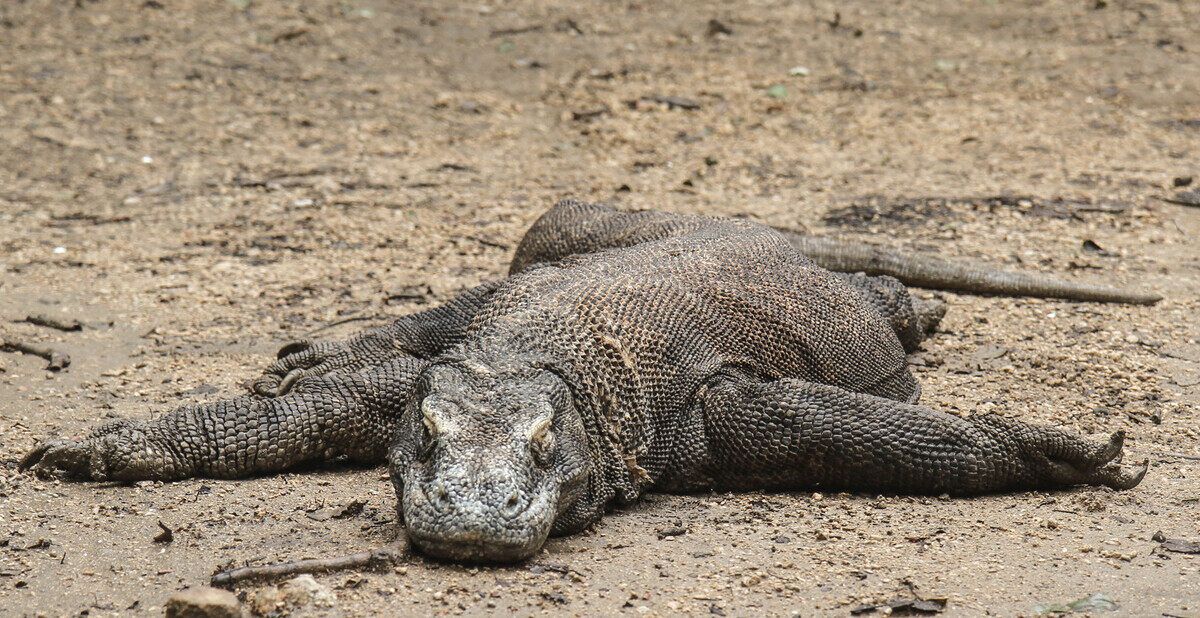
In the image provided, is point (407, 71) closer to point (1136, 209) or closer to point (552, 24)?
point (552, 24)

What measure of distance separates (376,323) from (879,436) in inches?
114

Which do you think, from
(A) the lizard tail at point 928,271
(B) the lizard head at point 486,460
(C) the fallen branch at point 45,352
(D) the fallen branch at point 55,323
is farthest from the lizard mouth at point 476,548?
(A) the lizard tail at point 928,271

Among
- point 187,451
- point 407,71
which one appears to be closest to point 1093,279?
point 187,451

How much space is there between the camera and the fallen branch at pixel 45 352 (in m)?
6.08

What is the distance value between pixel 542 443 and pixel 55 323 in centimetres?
348

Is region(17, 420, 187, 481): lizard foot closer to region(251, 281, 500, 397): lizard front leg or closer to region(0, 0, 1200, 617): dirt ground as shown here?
region(0, 0, 1200, 617): dirt ground

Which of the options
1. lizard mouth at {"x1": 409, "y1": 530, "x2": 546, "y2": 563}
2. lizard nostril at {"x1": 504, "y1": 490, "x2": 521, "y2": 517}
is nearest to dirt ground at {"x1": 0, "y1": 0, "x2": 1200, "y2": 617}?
lizard mouth at {"x1": 409, "y1": 530, "x2": 546, "y2": 563}

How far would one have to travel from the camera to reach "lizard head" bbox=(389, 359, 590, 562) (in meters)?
3.90

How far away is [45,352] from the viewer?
20.3 feet

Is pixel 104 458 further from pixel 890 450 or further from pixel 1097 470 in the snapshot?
pixel 1097 470

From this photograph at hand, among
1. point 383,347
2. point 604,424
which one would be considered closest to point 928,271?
point 383,347

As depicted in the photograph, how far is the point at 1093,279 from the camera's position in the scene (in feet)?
24.1

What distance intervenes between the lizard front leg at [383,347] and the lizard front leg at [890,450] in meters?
1.38

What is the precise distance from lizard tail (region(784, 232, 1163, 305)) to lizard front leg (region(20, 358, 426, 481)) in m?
2.83
